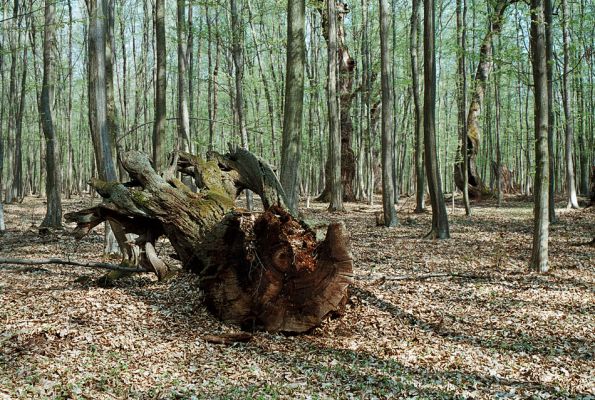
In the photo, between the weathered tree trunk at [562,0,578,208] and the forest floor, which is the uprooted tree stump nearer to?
the forest floor

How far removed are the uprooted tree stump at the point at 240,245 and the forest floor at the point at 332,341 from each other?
337 mm

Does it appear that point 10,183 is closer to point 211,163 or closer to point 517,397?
point 211,163

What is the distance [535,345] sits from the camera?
5840mm

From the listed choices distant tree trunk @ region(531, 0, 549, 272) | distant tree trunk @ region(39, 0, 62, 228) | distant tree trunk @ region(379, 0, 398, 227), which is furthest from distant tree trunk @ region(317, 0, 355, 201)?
distant tree trunk @ region(531, 0, 549, 272)

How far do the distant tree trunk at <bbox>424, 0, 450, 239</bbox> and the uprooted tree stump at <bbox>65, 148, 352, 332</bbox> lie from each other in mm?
6461

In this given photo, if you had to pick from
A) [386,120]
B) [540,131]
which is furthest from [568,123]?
[540,131]

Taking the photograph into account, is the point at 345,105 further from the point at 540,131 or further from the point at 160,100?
the point at 540,131

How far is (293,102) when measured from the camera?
358 inches

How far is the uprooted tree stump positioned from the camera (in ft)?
19.2

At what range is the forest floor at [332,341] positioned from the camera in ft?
15.2

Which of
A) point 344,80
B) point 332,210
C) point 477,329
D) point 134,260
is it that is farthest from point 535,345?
point 344,80

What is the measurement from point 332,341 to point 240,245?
164cm

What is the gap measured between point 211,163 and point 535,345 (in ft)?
→ 17.6

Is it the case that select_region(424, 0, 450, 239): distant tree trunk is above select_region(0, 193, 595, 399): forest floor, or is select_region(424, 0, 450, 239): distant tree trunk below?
above
